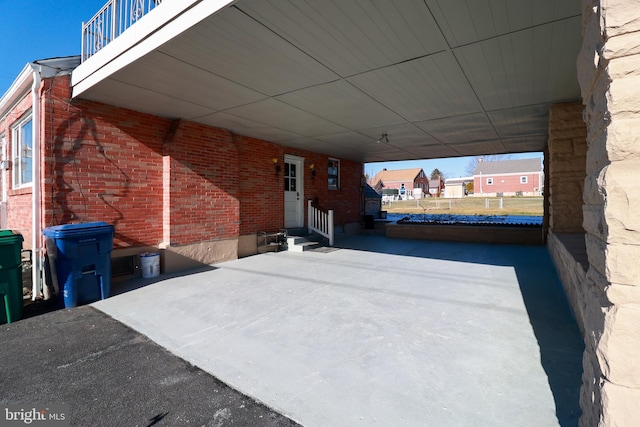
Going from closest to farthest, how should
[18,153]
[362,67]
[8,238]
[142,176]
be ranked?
[8,238] < [362,67] < [142,176] < [18,153]

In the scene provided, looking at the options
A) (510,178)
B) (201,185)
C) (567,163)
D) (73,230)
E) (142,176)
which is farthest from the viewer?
(510,178)

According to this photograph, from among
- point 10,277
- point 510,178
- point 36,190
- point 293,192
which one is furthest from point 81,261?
point 510,178

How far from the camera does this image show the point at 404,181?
5381 cm

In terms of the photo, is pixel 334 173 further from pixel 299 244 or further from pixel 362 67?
pixel 362 67

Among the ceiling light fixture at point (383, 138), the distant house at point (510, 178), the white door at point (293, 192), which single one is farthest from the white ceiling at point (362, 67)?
the distant house at point (510, 178)

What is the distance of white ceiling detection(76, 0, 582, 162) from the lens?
9.33 ft

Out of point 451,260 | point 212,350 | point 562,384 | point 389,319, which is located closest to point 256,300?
point 212,350

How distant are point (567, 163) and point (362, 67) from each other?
415 cm

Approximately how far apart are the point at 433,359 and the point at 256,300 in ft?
8.16

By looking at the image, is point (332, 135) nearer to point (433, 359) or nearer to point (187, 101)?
point (187, 101)

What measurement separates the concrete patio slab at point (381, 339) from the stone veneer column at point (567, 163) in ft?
3.50

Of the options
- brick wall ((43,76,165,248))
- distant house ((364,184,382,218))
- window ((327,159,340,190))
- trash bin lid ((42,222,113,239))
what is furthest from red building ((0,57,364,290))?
distant house ((364,184,382,218))

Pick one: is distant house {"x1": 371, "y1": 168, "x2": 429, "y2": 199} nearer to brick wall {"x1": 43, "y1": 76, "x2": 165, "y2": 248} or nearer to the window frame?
brick wall {"x1": 43, "y1": 76, "x2": 165, "y2": 248}

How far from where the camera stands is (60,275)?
405 centimetres
